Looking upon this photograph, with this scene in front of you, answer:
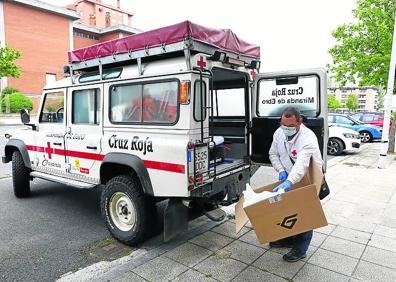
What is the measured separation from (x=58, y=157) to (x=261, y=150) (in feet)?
10.4

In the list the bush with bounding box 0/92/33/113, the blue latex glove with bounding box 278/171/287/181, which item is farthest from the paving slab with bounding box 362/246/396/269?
the bush with bounding box 0/92/33/113

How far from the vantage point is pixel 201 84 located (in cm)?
332

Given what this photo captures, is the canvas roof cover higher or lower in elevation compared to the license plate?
higher

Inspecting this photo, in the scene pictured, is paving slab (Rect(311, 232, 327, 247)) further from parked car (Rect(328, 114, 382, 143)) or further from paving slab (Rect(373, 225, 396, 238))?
parked car (Rect(328, 114, 382, 143))

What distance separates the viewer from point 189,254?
364 cm

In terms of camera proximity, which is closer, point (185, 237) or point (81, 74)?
point (185, 237)

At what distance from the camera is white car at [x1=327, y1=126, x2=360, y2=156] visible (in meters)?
11.3

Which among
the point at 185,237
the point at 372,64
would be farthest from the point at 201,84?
the point at 372,64

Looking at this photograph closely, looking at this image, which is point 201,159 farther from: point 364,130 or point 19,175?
point 364,130

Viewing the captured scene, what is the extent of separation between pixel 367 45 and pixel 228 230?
10.3 metres

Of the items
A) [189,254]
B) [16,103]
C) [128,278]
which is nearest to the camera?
[128,278]

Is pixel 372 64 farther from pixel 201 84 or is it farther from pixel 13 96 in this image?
pixel 13 96

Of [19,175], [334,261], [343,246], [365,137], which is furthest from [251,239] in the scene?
[365,137]

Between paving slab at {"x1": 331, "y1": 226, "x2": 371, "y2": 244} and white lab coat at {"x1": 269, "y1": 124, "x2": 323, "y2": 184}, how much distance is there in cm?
149
